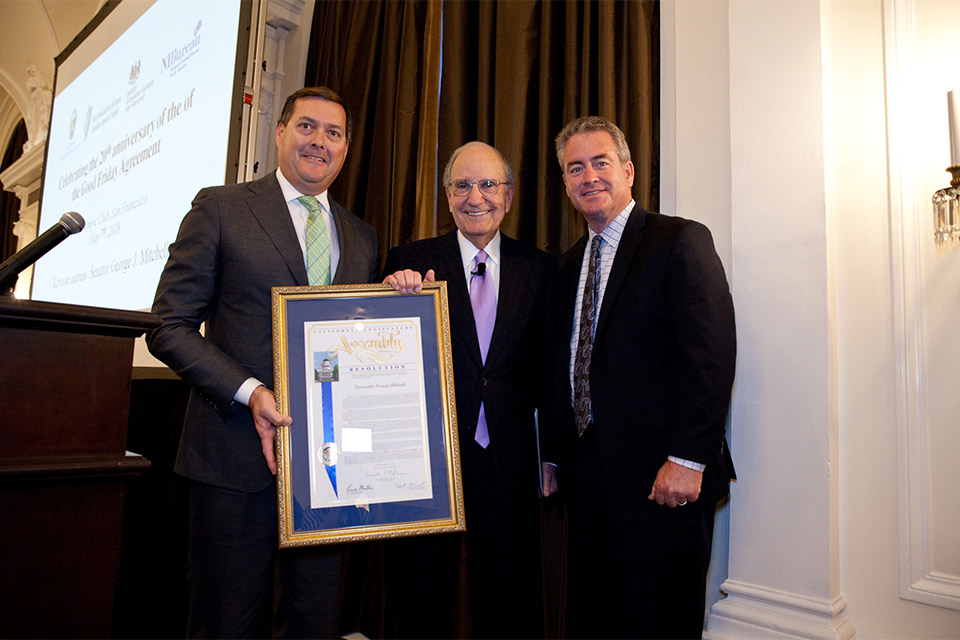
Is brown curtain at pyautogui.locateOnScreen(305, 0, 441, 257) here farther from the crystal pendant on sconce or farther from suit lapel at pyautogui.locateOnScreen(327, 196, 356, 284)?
the crystal pendant on sconce

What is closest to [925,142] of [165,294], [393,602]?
[165,294]

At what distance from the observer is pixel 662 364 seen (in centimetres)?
173

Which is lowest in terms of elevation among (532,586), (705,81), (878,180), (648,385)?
(532,586)

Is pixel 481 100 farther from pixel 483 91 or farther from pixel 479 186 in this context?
pixel 479 186

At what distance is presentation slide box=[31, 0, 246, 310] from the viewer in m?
2.99

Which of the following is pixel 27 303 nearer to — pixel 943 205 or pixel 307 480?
pixel 307 480

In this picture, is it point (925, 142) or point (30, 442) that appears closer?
point (30, 442)

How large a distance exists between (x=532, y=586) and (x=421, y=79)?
239 centimetres

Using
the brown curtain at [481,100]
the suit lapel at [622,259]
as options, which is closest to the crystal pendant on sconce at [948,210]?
the suit lapel at [622,259]

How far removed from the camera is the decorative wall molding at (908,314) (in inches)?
66.6

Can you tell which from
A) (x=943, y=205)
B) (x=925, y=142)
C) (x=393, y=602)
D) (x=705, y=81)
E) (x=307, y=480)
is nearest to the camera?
(x=307, y=480)

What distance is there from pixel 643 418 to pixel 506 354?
0.42 meters

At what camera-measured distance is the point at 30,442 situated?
3.41ft

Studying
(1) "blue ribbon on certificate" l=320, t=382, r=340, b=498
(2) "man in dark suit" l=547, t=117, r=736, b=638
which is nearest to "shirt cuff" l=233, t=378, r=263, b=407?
(1) "blue ribbon on certificate" l=320, t=382, r=340, b=498
